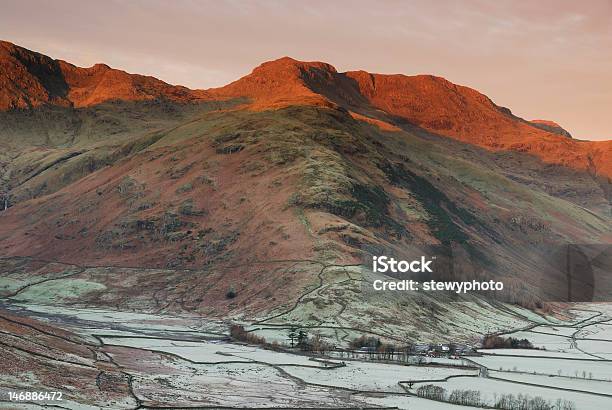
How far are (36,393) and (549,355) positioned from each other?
66.7m

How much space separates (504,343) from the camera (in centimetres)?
10194

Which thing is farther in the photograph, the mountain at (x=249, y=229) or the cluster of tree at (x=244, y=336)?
the mountain at (x=249, y=229)

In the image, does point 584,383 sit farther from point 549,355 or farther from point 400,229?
point 400,229

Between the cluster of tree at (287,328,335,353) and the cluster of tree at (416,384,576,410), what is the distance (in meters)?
26.7

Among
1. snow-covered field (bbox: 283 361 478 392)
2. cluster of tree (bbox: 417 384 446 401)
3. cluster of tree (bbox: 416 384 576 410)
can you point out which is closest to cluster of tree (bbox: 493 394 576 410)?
cluster of tree (bbox: 416 384 576 410)

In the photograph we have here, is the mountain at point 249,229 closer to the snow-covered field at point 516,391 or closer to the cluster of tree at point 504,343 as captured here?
the cluster of tree at point 504,343

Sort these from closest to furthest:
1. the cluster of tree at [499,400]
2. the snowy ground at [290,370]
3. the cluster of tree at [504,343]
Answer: the snowy ground at [290,370]
the cluster of tree at [499,400]
the cluster of tree at [504,343]

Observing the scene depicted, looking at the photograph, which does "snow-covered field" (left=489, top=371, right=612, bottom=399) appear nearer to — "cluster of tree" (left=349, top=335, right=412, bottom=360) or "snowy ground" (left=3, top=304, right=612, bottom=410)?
"snowy ground" (left=3, top=304, right=612, bottom=410)

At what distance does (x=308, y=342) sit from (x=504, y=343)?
29616 mm

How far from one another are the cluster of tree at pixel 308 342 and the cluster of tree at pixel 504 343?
2363 centimetres

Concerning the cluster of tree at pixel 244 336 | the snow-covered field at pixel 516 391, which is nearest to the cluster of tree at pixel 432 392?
the snow-covered field at pixel 516 391

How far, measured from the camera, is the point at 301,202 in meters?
149

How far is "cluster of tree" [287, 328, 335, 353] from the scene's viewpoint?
8750cm

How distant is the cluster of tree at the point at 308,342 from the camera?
87.5 meters
